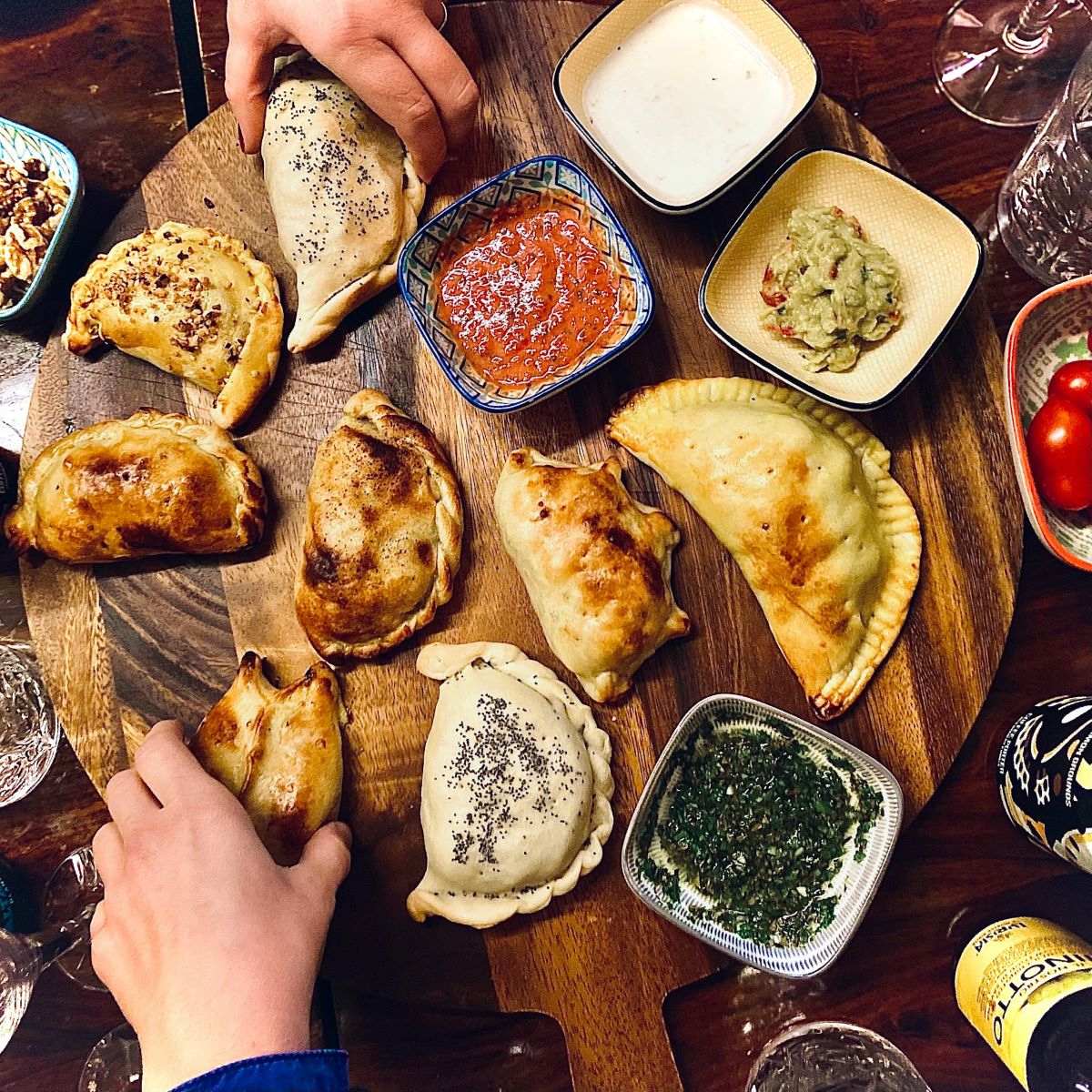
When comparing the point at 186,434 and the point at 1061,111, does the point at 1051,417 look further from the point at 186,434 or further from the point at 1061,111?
the point at 186,434

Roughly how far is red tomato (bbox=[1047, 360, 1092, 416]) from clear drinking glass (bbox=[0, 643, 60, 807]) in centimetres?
368

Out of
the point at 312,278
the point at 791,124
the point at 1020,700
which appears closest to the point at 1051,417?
the point at 1020,700

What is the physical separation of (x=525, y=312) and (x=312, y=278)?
0.76m

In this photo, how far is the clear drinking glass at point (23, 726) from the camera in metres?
3.16

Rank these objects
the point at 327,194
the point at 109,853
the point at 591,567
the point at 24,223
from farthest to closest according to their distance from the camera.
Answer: the point at 24,223 < the point at 327,194 < the point at 591,567 < the point at 109,853

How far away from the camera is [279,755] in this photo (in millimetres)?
2889

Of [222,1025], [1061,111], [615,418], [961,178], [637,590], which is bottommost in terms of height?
[222,1025]

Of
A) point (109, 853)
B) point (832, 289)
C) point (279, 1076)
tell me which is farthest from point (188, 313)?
point (279, 1076)

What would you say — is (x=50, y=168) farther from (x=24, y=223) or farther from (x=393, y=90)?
(x=393, y=90)

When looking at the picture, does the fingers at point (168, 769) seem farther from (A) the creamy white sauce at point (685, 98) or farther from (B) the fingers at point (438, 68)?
(A) the creamy white sauce at point (685, 98)

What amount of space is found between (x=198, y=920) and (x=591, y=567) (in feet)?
5.17

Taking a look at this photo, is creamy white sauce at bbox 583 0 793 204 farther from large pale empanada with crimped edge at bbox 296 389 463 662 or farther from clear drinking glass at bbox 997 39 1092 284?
large pale empanada with crimped edge at bbox 296 389 463 662

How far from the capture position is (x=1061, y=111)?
305 cm

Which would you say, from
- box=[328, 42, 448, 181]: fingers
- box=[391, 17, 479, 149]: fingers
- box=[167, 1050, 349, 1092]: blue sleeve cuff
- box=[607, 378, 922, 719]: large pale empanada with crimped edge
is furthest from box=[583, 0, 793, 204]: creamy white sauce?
box=[167, 1050, 349, 1092]: blue sleeve cuff
